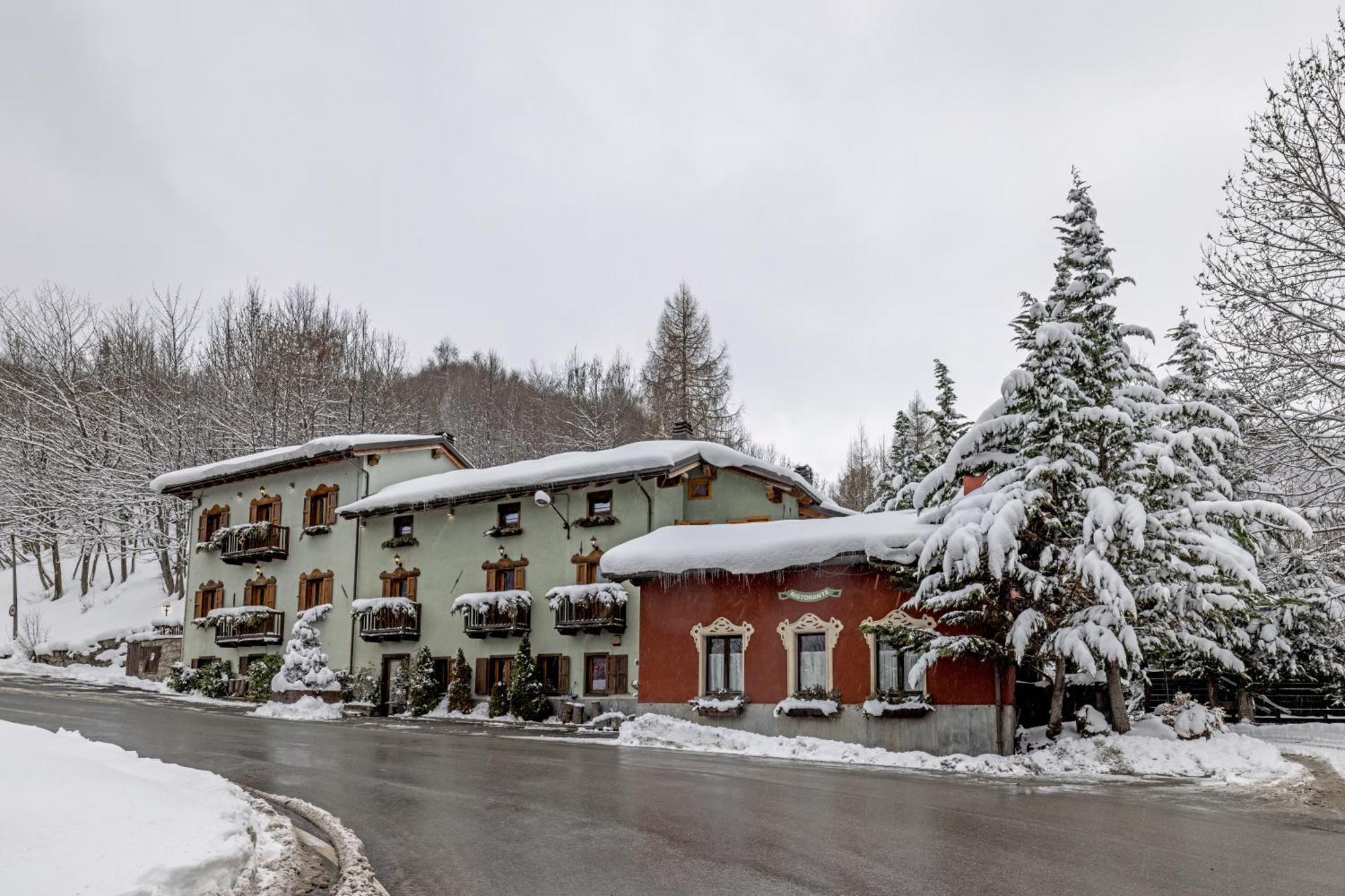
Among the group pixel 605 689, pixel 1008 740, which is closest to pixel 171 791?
pixel 1008 740

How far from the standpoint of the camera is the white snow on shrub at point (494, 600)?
32.7 meters

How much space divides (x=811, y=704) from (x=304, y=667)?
18.7m

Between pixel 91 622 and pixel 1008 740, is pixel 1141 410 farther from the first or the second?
pixel 91 622

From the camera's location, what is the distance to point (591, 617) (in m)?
30.5

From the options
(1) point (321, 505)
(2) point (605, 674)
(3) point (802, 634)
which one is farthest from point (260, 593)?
(3) point (802, 634)

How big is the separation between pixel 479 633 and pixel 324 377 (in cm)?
2784

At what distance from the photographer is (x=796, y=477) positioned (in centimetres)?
3700

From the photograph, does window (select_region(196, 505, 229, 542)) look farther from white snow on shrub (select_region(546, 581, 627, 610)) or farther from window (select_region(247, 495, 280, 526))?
white snow on shrub (select_region(546, 581, 627, 610))

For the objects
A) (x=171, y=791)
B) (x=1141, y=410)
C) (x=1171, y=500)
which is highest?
(x=1141, y=410)

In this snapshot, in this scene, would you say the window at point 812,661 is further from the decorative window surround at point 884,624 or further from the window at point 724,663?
the window at point 724,663

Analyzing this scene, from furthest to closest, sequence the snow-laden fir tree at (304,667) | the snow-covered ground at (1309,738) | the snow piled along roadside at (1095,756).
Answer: the snow-laden fir tree at (304,667) → the snow-covered ground at (1309,738) → the snow piled along roadside at (1095,756)

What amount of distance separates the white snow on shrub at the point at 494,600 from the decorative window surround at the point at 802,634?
10.9 meters

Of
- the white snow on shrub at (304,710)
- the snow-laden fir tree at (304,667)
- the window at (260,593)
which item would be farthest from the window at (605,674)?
the window at (260,593)

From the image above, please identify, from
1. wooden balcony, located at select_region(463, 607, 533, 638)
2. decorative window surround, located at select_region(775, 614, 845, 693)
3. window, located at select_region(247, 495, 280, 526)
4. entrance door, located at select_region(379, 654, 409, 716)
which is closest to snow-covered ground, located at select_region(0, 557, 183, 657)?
window, located at select_region(247, 495, 280, 526)
